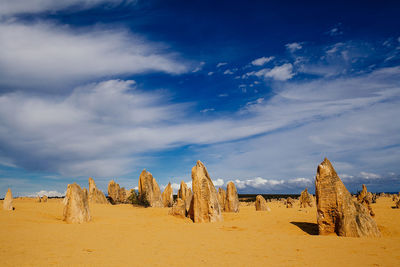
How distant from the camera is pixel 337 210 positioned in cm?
1059

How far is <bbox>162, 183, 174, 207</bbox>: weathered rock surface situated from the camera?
39000mm

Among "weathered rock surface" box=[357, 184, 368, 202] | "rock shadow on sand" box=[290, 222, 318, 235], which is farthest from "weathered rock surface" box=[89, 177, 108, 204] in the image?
"weathered rock surface" box=[357, 184, 368, 202]

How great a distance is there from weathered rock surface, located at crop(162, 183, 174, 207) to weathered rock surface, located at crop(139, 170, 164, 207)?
4.26 m

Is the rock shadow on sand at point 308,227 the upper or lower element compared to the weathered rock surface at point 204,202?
lower

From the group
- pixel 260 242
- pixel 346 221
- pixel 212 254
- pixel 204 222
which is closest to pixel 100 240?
pixel 212 254

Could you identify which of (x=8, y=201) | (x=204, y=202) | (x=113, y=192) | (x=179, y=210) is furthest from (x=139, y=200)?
(x=204, y=202)

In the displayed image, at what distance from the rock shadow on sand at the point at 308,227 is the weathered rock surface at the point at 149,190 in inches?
900

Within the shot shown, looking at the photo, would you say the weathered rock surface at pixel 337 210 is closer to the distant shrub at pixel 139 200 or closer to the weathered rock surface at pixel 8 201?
the weathered rock surface at pixel 8 201

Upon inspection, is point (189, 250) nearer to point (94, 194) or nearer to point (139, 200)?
point (139, 200)

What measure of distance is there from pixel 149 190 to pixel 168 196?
21.8 ft

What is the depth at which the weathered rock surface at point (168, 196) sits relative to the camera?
39.0m

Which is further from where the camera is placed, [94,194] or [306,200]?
[94,194]

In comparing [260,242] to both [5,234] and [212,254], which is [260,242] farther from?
[5,234]

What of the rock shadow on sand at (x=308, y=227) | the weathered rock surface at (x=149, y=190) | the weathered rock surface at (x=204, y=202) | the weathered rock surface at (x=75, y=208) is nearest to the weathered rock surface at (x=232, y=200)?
the weathered rock surface at (x=149, y=190)
